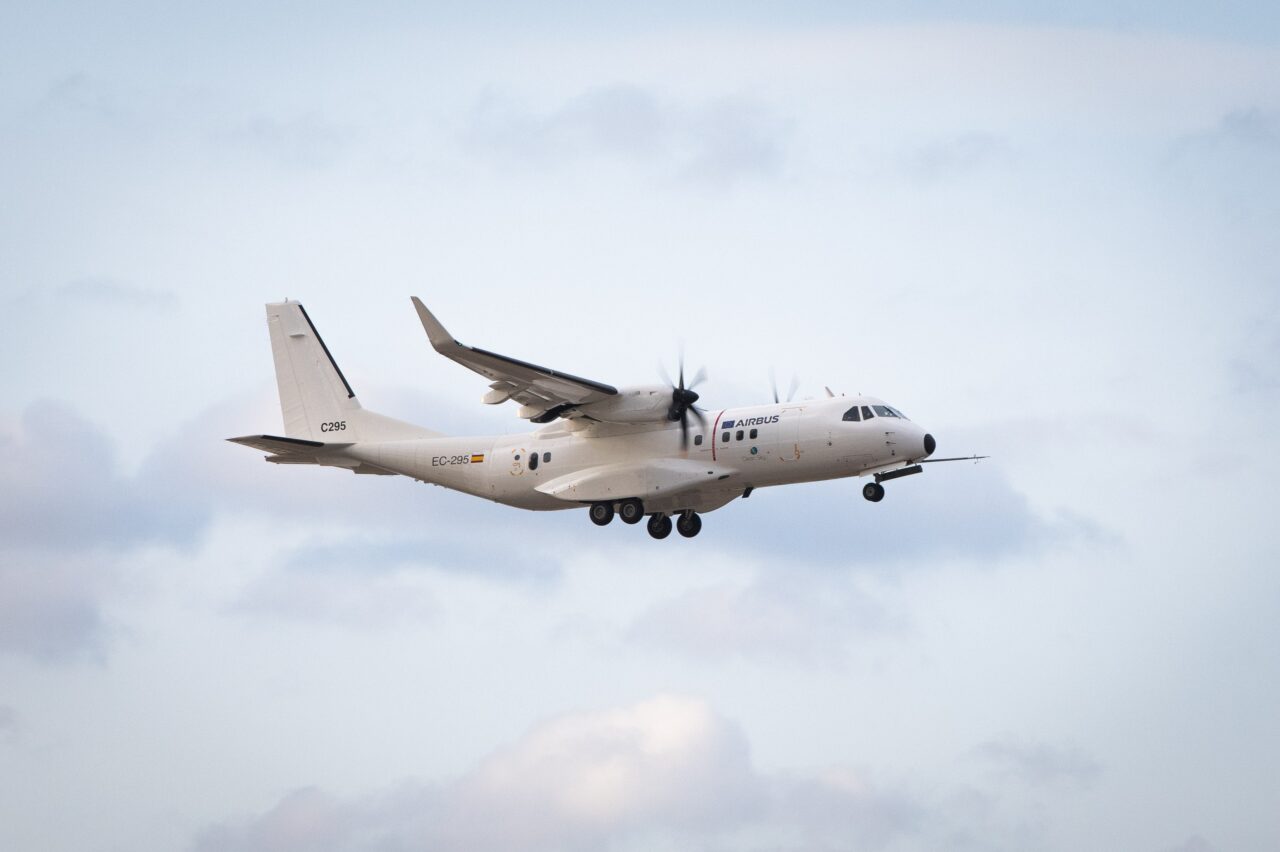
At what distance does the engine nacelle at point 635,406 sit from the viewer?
1654 inches

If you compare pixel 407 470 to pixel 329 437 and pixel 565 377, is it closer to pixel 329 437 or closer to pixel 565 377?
pixel 329 437

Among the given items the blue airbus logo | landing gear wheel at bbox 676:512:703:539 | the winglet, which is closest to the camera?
the winglet

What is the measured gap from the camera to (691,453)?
138 feet

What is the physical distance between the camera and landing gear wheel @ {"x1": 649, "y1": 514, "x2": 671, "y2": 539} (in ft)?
144

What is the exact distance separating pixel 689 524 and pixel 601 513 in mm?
2114

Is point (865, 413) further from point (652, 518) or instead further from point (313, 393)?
point (313, 393)

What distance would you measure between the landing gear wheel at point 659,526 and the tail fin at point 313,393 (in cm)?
629

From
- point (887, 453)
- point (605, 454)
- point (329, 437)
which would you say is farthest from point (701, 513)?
point (329, 437)

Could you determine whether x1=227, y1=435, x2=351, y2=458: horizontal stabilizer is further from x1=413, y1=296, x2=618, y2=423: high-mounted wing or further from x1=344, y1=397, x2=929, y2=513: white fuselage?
x1=413, y1=296, x2=618, y2=423: high-mounted wing

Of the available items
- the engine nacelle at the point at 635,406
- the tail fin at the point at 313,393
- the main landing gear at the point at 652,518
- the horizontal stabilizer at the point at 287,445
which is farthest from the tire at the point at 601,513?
the horizontal stabilizer at the point at 287,445

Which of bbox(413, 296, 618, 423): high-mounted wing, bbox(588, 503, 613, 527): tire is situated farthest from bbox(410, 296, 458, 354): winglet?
bbox(588, 503, 613, 527): tire

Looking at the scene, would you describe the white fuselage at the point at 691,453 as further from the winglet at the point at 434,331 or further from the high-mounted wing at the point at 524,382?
the winglet at the point at 434,331

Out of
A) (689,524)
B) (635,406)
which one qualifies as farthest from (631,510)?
(635,406)

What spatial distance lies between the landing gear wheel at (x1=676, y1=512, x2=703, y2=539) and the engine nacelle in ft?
8.75
